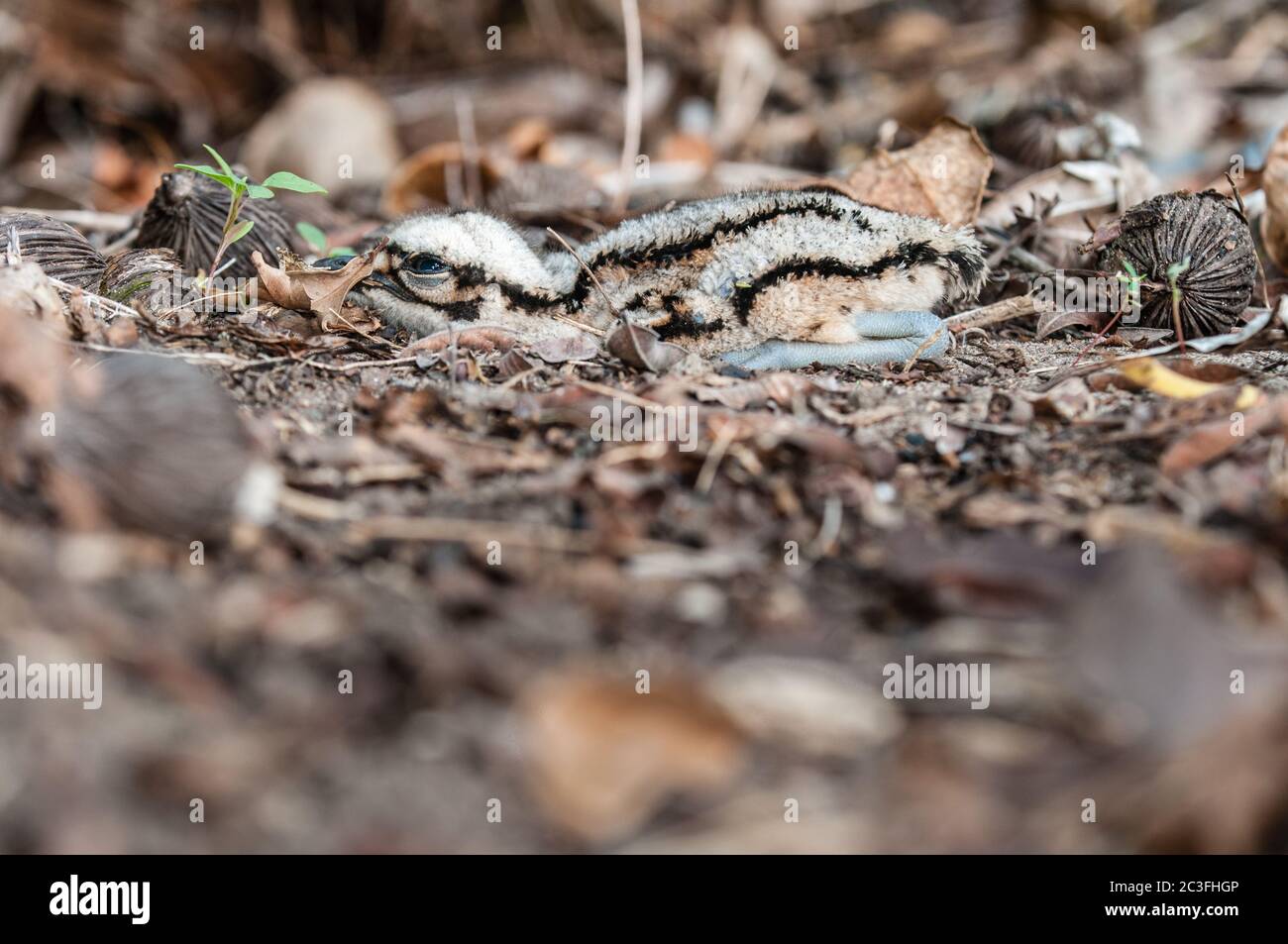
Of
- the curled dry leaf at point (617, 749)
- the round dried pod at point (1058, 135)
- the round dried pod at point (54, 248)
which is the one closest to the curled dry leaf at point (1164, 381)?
the curled dry leaf at point (617, 749)

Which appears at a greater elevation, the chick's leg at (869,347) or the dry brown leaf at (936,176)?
the dry brown leaf at (936,176)

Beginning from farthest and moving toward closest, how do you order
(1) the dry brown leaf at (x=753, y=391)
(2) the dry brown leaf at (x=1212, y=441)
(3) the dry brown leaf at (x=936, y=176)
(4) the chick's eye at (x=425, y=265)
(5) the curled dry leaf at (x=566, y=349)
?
(3) the dry brown leaf at (x=936, y=176)
(4) the chick's eye at (x=425, y=265)
(5) the curled dry leaf at (x=566, y=349)
(1) the dry brown leaf at (x=753, y=391)
(2) the dry brown leaf at (x=1212, y=441)

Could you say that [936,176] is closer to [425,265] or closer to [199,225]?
[425,265]

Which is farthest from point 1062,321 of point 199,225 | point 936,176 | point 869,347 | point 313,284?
point 199,225

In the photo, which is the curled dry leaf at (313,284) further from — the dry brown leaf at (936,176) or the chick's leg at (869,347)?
the dry brown leaf at (936,176)

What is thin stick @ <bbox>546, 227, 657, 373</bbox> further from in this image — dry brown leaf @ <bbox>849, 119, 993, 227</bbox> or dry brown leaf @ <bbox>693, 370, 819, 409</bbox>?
dry brown leaf @ <bbox>849, 119, 993, 227</bbox>

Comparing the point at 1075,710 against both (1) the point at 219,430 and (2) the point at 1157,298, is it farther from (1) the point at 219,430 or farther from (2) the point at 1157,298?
(2) the point at 1157,298

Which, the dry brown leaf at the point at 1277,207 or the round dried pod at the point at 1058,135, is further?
the round dried pod at the point at 1058,135
